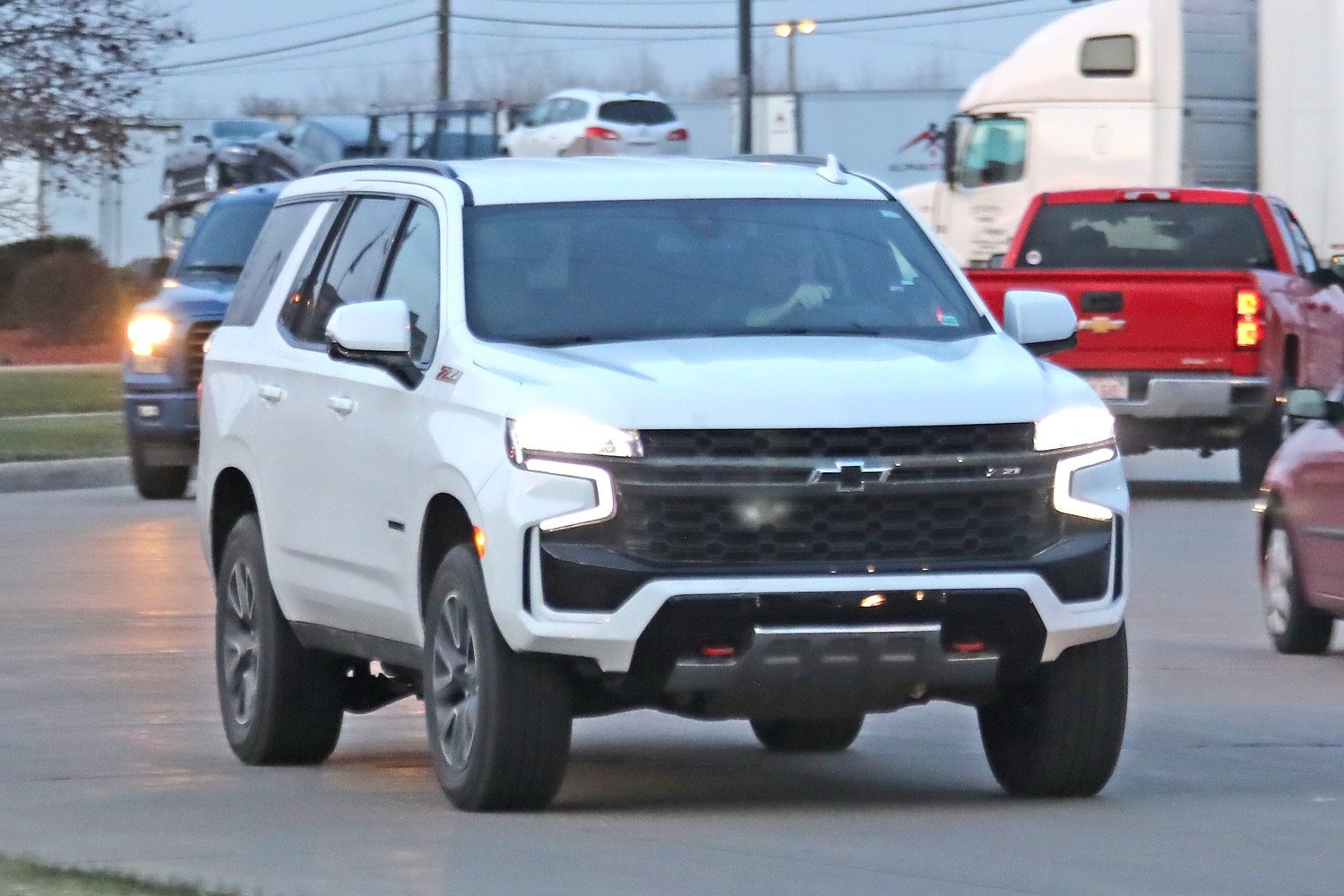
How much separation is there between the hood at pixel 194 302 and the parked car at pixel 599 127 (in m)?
27.6

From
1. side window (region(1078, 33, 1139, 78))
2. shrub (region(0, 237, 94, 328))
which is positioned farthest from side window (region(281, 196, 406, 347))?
shrub (region(0, 237, 94, 328))

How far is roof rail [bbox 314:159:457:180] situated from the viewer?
9.24 meters

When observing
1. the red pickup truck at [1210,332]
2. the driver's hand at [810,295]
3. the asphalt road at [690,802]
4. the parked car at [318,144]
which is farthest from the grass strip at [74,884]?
the parked car at [318,144]

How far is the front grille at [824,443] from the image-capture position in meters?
7.73

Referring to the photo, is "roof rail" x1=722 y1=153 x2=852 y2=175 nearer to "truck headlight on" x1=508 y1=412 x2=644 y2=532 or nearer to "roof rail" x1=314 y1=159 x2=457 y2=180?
"roof rail" x1=314 y1=159 x2=457 y2=180

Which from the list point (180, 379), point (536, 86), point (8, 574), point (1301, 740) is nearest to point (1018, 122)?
point (180, 379)

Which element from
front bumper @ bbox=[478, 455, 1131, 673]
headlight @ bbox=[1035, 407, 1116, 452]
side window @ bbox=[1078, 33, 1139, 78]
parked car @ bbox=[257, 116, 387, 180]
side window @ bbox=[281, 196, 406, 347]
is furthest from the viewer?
parked car @ bbox=[257, 116, 387, 180]

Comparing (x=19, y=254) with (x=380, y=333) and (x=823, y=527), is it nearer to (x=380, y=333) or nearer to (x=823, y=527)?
(x=380, y=333)

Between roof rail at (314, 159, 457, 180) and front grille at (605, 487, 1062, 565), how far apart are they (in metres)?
1.83

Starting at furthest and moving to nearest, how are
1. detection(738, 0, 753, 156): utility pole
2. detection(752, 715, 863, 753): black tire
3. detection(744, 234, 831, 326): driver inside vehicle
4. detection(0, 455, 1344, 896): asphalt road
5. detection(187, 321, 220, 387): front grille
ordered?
detection(738, 0, 753, 156): utility pole → detection(187, 321, 220, 387): front grille → detection(752, 715, 863, 753): black tire → detection(744, 234, 831, 326): driver inside vehicle → detection(0, 455, 1344, 896): asphalt road

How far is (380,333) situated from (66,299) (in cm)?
3687

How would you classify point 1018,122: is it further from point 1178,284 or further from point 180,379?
point 180,379

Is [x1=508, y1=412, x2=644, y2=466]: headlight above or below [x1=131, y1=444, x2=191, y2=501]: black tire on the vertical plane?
above

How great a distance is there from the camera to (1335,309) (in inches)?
866
